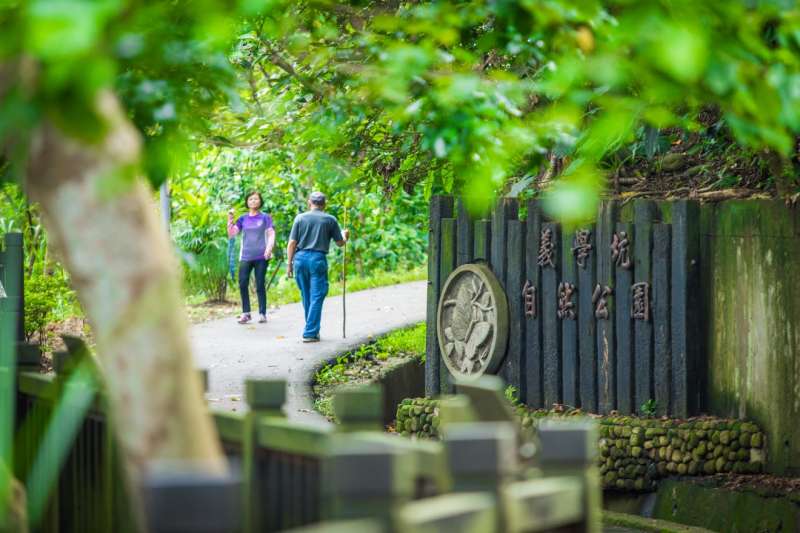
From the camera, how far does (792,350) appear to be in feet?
27.1

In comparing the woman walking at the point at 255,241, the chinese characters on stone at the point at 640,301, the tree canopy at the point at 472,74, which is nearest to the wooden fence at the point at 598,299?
the chinese characters on stone at the point at 640,301

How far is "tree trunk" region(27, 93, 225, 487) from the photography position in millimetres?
3188

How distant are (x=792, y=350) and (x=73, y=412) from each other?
5064 millimetres

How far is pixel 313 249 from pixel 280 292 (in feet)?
21.8

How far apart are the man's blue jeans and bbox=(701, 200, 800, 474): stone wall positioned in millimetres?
6510

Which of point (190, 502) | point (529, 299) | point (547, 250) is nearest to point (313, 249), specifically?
point (529, 299)

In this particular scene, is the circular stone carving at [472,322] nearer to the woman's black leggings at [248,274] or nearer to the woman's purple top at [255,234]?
the woman's purple top at [255,234]

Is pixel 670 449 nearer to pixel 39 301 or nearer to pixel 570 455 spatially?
pixel 570 455


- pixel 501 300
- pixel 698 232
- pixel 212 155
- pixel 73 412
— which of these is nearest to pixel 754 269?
pixel 698 232

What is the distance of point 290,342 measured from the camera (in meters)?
15.2

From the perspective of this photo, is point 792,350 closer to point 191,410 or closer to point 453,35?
point 453,35

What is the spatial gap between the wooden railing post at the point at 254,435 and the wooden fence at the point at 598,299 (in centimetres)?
526

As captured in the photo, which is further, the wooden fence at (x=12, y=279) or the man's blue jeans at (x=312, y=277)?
the man's blue jeans at (x=312, y=277)

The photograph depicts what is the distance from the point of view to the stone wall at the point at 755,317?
827cm
